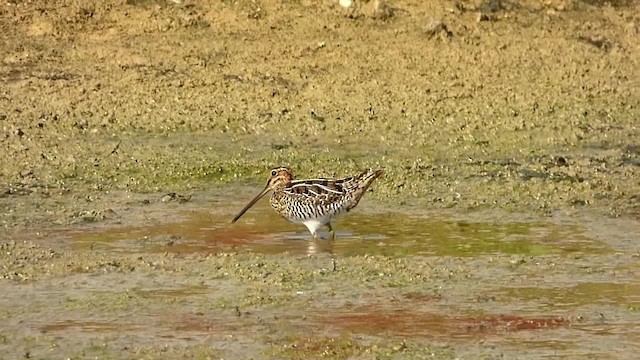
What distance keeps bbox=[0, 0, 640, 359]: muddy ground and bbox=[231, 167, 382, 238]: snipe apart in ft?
0.47

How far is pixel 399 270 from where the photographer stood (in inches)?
359

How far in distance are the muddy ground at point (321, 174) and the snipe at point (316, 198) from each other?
144 mm

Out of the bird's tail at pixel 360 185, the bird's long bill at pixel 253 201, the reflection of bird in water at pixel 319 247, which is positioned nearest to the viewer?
the reflection of bird in water at pixel 319 247

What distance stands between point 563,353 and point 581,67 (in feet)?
23.9

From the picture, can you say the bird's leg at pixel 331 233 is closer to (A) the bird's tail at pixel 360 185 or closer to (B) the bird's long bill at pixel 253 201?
(A) the bird's tail at pixel 360 185

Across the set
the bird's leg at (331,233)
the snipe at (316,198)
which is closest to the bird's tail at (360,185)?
the snipe at (316,198)

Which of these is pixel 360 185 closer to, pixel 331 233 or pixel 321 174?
pixel 331 233

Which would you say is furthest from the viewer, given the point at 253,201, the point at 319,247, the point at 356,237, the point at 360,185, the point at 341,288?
the point at 253,201

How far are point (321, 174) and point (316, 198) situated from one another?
1.66 m

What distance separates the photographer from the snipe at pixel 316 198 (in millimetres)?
10242

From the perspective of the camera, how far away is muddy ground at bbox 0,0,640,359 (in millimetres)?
8102

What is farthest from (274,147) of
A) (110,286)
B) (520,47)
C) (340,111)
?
(110,286)

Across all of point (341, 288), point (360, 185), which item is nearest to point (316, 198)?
point (360, 185)

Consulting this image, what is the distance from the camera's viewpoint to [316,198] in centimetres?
1033
